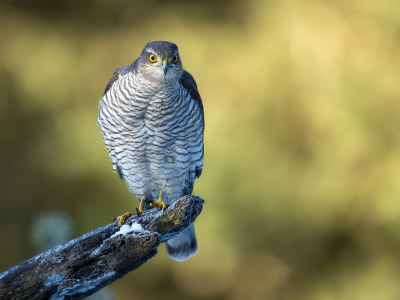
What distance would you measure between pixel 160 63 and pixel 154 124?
395 millimetres

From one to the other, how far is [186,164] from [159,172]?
0.66 ft

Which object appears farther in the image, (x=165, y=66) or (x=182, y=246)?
(x=182, y=246)

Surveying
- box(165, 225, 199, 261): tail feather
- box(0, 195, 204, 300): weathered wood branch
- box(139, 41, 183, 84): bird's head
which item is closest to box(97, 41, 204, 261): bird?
box(139, 41, 183, 84): bird's head

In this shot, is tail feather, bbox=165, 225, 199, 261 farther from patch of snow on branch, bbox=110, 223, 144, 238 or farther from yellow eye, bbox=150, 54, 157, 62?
yellow eye, bbox=150, 54, 157, 62

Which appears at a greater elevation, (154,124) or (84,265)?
(154,124)

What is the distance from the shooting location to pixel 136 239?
191cm

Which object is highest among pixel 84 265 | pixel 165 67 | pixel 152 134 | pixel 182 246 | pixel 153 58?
pixel 153 58

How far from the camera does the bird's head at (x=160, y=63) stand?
214cm

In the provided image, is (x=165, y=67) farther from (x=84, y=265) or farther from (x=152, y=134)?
(x=84, y=265)

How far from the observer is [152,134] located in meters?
2.36

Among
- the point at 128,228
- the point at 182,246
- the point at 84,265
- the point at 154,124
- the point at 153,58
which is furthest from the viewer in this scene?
the point at 182,246

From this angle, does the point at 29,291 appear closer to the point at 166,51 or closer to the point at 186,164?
the point at 186,164

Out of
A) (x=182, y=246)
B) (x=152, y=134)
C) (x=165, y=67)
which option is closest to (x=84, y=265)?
(x=152, y=134)

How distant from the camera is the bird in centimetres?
222
